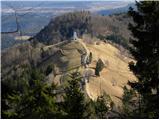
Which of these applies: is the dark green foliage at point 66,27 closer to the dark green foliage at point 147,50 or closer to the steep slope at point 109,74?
the steep slope at point 109,74

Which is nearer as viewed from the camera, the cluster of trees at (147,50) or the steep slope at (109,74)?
the cluster of trees at (147,50)

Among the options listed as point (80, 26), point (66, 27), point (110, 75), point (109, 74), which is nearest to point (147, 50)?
point (110, 75)

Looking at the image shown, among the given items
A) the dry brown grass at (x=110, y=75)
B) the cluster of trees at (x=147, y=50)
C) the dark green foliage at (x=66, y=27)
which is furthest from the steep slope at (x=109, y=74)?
the cluster of trees at (x=147, y=50)

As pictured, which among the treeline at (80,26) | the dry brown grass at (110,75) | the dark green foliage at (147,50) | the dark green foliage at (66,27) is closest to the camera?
the dark green foliage at (147,50)

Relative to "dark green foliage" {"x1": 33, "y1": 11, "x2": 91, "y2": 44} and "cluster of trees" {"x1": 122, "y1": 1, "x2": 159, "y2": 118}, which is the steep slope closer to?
"dark green foliage" {"x1": 33, "y1": 11, "x2": 91, "y2": 44}

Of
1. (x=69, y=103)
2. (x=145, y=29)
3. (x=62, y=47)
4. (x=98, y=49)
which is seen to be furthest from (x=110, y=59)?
(x=145, y=29)

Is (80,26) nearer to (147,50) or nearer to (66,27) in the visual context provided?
(66,27)

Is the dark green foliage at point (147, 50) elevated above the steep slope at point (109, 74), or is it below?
above

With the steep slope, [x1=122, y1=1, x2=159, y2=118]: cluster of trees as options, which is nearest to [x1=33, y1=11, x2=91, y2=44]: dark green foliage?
the steep slope
